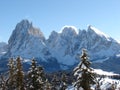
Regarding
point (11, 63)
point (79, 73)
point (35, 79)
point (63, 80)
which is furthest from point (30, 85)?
point (63, 80)

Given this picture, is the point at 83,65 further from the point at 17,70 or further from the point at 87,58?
the point at 17,70

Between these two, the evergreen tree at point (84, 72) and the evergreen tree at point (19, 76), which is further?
the evergreen tree at point (19, 76)

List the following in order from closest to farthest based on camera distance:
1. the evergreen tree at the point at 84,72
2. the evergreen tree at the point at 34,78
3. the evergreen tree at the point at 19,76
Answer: the evergreen tree at the point at 84,72 < the evergreen tree at the point at 34,78 < the evergreen tree at the point at 19,76

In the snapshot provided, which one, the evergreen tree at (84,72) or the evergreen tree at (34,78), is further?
the evergreen tree at (34,78)

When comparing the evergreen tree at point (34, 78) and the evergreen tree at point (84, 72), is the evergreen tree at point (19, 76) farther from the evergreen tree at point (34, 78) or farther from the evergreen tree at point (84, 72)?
the evergreen tree at point (84, 72)

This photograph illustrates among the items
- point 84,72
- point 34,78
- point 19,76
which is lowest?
point 34,78

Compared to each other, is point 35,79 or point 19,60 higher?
point 19,60

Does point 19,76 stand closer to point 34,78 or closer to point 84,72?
point 34,78

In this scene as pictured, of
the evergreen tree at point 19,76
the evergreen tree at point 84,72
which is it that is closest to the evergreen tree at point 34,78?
the evergreen tree at point 84,72

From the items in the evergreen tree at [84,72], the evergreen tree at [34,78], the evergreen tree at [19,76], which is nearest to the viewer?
the evergreen tree at [84,72]

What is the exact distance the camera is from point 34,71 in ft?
151

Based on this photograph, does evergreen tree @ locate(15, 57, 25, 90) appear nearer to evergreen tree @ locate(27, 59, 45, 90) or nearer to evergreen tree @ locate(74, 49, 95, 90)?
evergreen tree @ locate(27, 59, 45, 90)

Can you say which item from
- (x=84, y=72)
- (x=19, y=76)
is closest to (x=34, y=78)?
(x=84, y=72)

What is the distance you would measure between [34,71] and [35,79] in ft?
3.31
